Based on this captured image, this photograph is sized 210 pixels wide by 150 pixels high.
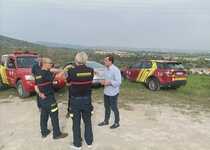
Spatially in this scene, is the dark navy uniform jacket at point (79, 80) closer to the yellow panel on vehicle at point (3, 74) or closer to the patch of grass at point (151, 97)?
the patch of grass at point (151, 97)

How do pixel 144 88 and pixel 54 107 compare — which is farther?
pixel 144 88

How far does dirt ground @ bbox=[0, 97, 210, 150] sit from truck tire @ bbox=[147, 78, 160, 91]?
433cm

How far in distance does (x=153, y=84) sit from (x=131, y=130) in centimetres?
803

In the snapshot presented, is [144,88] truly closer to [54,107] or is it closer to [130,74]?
[130,74]

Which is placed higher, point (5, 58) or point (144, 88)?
point (5, 58)

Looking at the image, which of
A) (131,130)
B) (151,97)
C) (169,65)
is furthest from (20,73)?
(131,130)

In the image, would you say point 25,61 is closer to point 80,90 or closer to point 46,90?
point 46,90

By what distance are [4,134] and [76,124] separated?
2542 mm

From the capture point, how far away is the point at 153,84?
16.6 metres

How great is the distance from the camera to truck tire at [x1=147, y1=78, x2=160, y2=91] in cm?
1641

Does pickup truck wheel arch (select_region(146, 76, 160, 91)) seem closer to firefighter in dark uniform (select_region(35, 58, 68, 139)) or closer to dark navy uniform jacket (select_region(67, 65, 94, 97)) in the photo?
firefighter in dark uniform (select_region(35, 58, 68, 139))

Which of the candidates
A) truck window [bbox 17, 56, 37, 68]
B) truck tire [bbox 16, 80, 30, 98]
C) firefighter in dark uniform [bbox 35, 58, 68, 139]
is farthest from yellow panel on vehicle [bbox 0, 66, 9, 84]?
firefighter in dark uniform [bbox 35, 58, 68, 139]

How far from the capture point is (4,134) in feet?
28.7

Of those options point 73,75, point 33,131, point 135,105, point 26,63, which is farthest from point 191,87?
point 73,75
